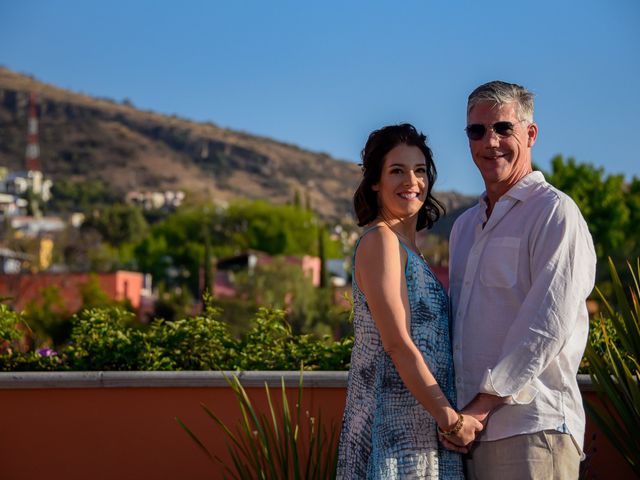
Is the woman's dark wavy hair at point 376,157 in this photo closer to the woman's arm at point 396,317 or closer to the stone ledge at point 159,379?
the woman's arm at point 396,317

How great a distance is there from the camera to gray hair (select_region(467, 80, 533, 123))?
301 centimetres

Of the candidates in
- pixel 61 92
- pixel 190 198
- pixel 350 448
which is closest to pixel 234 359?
pixel 350 448

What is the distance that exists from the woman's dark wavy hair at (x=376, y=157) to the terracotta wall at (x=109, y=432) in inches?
59.6

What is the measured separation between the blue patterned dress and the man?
7 cm

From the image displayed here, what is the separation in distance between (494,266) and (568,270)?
0.24 m

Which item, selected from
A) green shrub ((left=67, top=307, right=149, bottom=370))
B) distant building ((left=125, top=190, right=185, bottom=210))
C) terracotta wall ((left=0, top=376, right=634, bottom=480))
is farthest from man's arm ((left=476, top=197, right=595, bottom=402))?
distant building ((left=125, top=190, right=185, bottom=210))

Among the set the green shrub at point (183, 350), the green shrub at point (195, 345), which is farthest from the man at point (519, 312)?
the green shrub at point (195, 345)

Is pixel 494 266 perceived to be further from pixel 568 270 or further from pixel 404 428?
pixel 404 428

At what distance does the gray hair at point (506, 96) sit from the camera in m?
3.01

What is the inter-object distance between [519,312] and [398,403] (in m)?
0.47

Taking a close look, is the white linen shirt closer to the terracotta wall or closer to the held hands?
the held hands

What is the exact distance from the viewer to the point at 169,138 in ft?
378

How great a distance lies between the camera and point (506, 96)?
3.02 m

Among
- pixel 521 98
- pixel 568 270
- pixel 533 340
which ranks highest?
pixel 521 98
